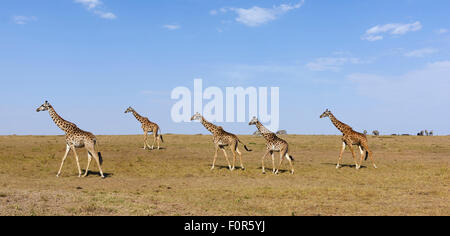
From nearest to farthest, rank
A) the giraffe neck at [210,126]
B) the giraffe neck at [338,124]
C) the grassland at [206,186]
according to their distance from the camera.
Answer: the grassland at [206,186] → the giraffe neck at [210,126] → the giraffe neck at [338,124]

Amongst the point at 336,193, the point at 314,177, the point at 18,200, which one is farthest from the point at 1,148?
the point at 336,193

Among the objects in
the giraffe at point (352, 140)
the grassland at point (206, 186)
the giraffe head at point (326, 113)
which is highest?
the giraffe head at point (326, 113)

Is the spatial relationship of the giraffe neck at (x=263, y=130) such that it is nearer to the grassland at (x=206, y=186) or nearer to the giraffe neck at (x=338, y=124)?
the grassland at (x=206, y=186)

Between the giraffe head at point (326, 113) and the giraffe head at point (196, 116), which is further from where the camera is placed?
the giraffe head at point (326, 113)

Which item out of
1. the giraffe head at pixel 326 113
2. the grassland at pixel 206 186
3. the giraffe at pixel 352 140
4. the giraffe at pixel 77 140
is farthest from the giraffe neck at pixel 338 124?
the giraffe at pixel 77 140

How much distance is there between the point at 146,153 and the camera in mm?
29375

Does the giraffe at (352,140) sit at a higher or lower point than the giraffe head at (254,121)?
lower

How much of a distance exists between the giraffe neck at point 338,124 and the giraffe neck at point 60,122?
51.6ft

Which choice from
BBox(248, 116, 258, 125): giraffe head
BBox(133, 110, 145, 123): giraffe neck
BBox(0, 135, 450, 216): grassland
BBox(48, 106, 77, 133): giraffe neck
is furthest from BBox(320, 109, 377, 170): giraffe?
BBox(133, 110, 145, 123): giraffe neck

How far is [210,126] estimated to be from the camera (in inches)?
922

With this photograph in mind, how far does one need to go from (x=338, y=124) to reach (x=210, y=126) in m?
8.37

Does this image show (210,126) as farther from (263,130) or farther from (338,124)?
(338,124)

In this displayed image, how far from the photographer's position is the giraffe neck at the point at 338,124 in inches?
984

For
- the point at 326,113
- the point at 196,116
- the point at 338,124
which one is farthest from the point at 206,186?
the point at 326,113
